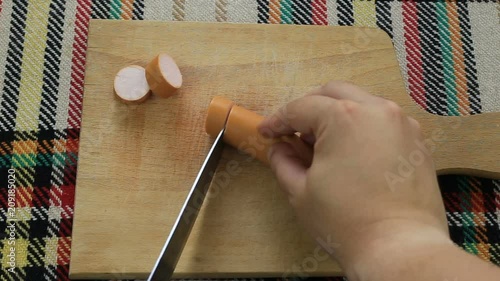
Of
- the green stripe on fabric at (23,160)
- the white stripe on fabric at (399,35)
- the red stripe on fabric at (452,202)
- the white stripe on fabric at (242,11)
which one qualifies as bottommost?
the red stripe on fabric at (452,202)

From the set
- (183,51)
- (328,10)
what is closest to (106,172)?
(183,51)

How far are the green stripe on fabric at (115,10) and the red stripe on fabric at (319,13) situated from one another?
44 cm

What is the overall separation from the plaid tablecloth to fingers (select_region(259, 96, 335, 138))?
37 cm

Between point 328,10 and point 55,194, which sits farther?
point 328,10

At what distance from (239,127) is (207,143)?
83 millimetres

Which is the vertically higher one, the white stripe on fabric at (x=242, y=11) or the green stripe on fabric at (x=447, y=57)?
the white stripe on fabric at (x=242, y=11)

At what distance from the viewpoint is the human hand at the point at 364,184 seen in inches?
30.5

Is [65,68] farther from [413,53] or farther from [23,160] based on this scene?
[413,53]

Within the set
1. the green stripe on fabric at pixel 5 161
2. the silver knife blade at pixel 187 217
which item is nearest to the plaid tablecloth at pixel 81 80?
the green stripe on fabric at pixel 5 161

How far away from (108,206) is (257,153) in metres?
0.29

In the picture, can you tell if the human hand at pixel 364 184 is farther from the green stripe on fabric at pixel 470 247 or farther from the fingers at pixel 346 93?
the green stripe on fabric at pixel 470 247

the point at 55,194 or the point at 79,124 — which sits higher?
the point at 79,124

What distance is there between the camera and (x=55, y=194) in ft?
3.55

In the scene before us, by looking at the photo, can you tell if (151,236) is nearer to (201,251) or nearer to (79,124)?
(201,251)
